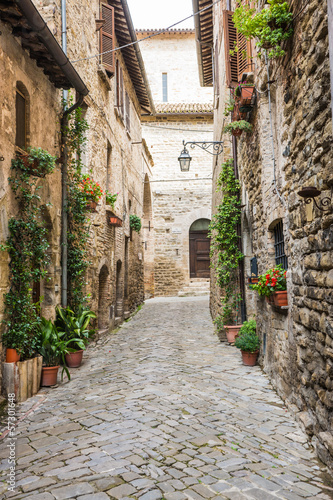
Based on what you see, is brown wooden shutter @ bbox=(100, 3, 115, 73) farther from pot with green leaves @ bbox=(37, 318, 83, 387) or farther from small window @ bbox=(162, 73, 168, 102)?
small window @ bbox=(162, 73, 168, 102)

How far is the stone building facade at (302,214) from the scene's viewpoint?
3.05m

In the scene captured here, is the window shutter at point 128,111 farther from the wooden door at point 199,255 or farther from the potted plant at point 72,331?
the potted plant at point 72,331

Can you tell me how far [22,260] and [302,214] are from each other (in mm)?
3368

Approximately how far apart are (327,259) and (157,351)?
498 cm

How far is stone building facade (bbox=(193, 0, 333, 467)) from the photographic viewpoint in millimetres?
3051

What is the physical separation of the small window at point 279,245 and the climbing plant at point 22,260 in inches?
122

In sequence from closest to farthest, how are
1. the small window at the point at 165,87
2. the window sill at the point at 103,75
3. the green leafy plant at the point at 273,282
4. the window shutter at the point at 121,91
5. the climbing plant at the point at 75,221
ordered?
the green leafy plant at the point at 273,282 → the climbing plant at the point at 75,221 → the window sill at the point at 103,75 → the window shutter at the point at 121,91 → the small window at the point at 165,87

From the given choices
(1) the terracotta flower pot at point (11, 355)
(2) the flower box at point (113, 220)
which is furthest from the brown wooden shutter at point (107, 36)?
(1) the terracotta flower pot at point (11, 355)

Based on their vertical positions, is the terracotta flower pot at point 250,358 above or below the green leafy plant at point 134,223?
below

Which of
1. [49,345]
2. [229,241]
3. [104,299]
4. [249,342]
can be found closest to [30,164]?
[49,345]

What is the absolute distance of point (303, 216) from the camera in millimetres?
3686

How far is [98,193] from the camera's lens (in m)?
7.95

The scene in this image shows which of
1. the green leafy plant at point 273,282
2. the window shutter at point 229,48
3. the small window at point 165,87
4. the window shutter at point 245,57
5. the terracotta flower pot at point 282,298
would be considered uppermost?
the small window at point 165,87

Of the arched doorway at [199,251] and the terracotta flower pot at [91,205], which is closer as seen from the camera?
the terracotta flower pot at [91,205]
